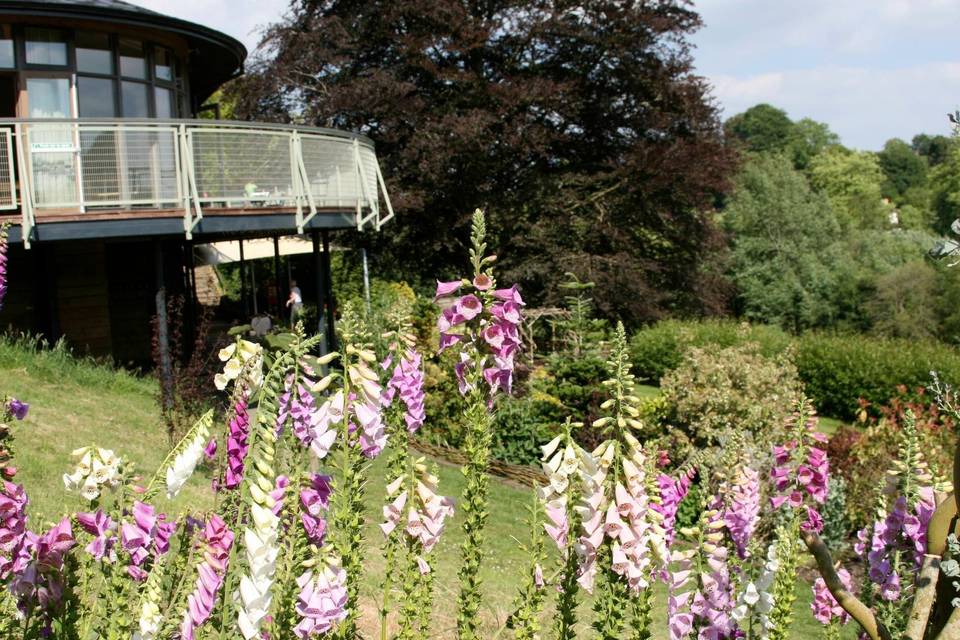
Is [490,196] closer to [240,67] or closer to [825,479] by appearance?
[240,67]

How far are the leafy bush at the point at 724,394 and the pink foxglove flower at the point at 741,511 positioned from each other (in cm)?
780

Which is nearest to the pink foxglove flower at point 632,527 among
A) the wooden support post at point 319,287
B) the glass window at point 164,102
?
the wooden support post at point 319,287

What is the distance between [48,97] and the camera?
1398cm

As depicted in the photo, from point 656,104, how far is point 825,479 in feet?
75.5

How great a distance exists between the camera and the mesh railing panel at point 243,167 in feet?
40.8

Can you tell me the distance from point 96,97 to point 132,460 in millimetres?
9749

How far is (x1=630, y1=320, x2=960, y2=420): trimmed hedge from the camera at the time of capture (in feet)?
60.1

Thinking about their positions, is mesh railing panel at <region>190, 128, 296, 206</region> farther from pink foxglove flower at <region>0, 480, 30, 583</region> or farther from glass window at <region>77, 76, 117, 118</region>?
pink foxglove flower at <region>0, 480, 30, 583</region>

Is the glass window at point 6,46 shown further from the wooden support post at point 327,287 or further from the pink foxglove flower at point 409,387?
the pink foxglove flower at point 409,387

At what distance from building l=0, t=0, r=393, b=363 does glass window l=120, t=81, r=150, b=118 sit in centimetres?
2

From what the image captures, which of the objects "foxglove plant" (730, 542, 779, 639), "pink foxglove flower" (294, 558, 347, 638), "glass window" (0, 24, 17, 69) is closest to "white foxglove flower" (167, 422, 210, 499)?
"pink foxglove flower" (294, 558, 347, 638)

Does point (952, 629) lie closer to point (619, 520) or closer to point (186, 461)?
point (619, 520)

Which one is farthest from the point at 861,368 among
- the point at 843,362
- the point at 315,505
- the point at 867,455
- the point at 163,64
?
the point at 315,505

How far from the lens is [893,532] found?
3049 millimetres
